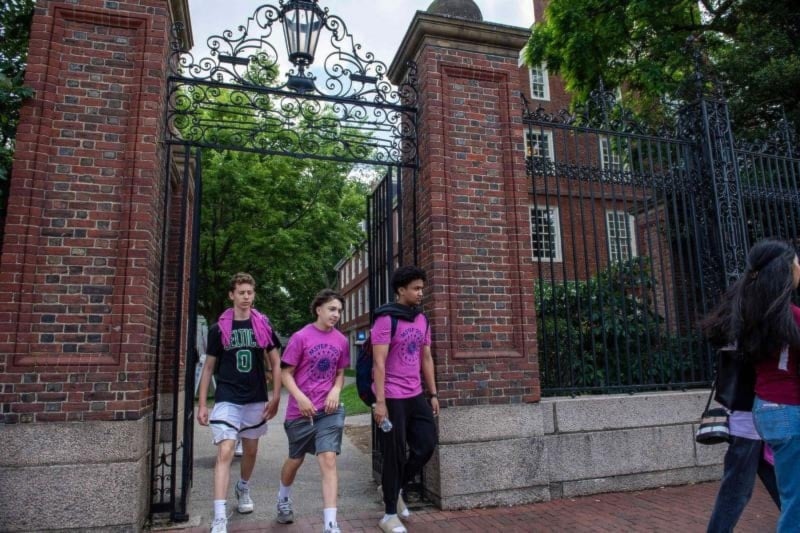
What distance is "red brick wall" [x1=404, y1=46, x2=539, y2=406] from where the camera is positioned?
529cm

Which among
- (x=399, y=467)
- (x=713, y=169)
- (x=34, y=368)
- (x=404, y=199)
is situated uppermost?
(x=713, y=169)

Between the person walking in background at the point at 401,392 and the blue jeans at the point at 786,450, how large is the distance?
2352 mm

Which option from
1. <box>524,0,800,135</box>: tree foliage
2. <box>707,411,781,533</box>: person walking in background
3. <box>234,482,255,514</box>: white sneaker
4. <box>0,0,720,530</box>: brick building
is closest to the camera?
<box>707,411,781,533</box>: person walking in background

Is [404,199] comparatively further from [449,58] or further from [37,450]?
[37,450]

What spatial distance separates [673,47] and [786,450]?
1177cm

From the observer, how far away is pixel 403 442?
4.36 metres

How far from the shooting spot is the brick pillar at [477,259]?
201 inches

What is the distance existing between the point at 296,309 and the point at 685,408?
118ft

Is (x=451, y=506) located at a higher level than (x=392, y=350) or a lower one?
lower

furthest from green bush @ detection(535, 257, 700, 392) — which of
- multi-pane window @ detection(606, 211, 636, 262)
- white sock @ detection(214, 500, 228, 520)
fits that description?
white sock @ detection(214, 500, 228, 520)

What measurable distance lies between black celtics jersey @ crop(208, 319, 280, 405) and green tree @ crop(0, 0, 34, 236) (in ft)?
7.01

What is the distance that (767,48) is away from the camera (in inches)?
451

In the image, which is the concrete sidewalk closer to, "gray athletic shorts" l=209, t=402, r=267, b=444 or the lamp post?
"gray athletic shorts" l=209, t=402, r=267, b=444

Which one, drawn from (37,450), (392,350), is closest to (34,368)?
(37,450)
